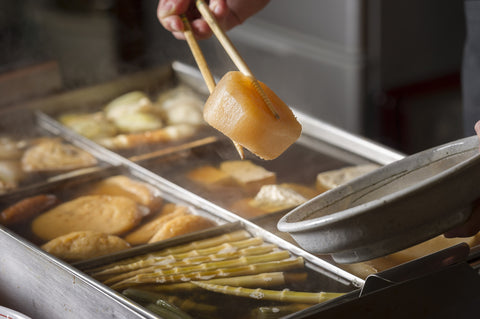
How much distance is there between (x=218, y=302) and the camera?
1790mm

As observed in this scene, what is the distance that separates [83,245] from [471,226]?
1168 millimetres

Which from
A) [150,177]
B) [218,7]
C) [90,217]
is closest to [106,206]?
[90,217]

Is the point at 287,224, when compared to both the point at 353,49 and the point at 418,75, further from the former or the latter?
the point at 418,75

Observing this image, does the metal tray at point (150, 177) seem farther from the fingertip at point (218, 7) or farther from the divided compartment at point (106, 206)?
the fingertip at point (218, 7)

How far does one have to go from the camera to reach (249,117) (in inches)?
71.6

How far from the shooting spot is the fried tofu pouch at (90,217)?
2.32m

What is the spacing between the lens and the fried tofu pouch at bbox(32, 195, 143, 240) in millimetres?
2318

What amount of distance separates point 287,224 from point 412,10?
333 cm

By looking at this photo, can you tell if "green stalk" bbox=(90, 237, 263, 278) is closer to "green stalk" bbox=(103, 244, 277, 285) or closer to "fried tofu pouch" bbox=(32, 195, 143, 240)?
"green stalk" bbox=(103, 244, 277, 285)

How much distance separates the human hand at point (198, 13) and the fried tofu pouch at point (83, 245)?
74cm

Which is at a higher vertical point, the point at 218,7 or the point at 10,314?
the point at 218,7

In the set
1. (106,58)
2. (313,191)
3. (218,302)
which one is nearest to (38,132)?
(313,191)

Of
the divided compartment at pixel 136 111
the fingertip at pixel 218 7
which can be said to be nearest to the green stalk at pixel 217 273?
the fingertip at pixel 218 7

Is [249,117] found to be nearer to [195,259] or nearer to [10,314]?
[195,259]
